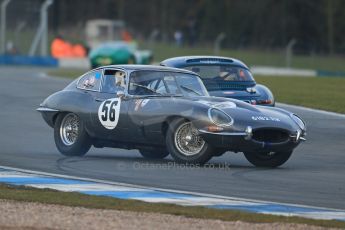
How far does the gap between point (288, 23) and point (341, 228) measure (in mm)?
62167

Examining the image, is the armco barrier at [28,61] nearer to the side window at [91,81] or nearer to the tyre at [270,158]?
the side window at [91,81]

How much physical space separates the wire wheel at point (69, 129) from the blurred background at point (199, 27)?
35424 mm

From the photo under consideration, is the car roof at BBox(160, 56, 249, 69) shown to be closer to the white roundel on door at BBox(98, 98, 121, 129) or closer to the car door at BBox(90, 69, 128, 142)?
the car door at BBox(90, 69, 128, 142)

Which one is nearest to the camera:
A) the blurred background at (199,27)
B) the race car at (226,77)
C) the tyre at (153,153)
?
the tyre at (153,153)

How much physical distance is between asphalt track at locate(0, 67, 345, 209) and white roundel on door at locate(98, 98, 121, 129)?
50 centimetres

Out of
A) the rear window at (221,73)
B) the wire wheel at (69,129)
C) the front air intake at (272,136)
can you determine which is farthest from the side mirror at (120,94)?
the rear window at (221,73)

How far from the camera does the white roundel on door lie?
14.2 metres

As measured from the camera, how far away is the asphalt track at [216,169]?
1168cm

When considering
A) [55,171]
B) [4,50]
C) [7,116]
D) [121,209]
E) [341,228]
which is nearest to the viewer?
[341,228]

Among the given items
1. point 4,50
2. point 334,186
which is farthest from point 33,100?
point 4,50

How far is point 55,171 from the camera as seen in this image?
12992 millimetres

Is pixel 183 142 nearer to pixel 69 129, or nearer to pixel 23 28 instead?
pixel 69 129

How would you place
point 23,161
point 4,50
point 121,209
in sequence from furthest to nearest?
point 4,50
point 23,161
point 121,209

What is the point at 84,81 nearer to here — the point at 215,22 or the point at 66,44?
the point at 66,44
